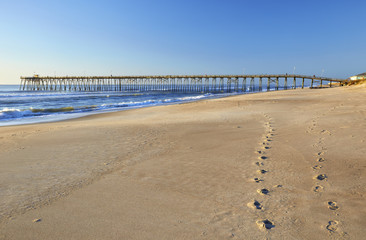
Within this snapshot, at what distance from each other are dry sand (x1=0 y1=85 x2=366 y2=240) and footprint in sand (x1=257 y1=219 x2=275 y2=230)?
0.01 m

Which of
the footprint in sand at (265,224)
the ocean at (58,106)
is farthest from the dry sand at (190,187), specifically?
the ocean at (58,106)

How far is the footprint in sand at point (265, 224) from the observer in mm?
2459

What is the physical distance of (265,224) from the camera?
251 cm

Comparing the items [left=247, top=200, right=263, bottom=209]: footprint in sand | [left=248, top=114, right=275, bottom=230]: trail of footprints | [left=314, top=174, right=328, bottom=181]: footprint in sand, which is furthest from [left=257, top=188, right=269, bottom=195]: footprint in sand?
[left=314, top=174, right=328, bottom=181]: footprint in sand

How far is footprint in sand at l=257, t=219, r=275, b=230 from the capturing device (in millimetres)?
2459

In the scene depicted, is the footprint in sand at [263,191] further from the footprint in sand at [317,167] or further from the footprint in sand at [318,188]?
the footprint in sand at [317,167]

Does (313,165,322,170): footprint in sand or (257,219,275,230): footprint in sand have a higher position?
(313,165,322,170): footprint in sand

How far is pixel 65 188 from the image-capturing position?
139 inches

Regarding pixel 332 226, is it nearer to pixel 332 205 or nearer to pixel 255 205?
pixel 332 205

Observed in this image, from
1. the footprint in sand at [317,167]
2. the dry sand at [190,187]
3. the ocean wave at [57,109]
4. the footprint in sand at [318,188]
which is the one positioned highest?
the footprint in sand at [317,167]

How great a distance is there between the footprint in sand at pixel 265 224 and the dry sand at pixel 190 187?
1cm

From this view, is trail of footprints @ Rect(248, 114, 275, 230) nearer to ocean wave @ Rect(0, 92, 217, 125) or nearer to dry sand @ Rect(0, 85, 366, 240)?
dry sand @ Rect(0, 85, 366, 240)

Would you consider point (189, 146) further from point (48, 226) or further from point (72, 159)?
point (48, 226)

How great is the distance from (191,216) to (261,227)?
78cm
